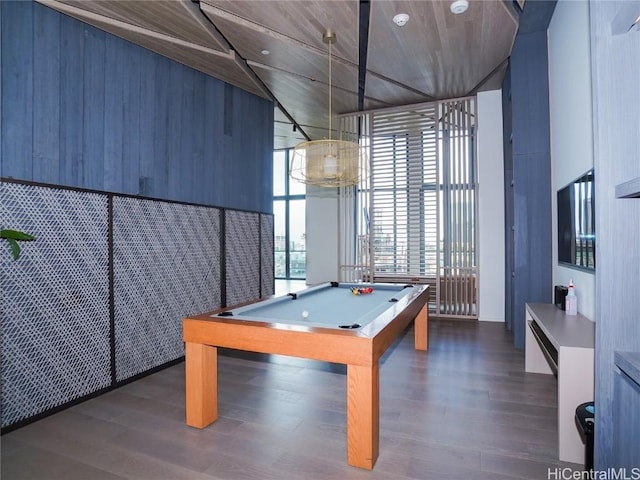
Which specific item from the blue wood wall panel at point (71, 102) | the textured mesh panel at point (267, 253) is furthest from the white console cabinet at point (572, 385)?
the textured mesh panel at point (267, 253)

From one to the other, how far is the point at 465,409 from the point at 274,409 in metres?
1.38

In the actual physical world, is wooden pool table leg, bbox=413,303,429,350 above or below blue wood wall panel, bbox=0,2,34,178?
below

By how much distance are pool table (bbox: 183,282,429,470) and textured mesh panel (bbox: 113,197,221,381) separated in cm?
119

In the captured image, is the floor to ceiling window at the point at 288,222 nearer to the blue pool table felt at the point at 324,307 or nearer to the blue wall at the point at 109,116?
the blue wall at the point at 109,116

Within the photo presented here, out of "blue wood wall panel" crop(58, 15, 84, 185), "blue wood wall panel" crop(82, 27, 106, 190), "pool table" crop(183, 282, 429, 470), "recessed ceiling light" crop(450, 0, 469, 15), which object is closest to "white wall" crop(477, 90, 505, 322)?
"recessed ceiling light" crop(450, 0, 469, 15)

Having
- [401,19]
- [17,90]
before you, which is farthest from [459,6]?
[17,90]

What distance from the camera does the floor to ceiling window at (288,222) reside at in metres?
10.1

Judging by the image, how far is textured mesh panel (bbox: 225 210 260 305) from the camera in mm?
4625

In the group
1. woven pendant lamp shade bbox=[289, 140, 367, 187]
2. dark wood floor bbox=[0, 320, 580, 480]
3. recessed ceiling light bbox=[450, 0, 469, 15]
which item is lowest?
dark wood floor bbox=[0, 320, 580, 480]

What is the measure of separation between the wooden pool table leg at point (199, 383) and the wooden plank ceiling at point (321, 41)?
2.70 meters

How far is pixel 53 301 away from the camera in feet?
8.89

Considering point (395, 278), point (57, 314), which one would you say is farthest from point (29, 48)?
point (395, 278)

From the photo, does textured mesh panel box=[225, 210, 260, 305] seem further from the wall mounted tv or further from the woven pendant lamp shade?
the wall mounted tv

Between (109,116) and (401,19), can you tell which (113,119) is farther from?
(401,19)
